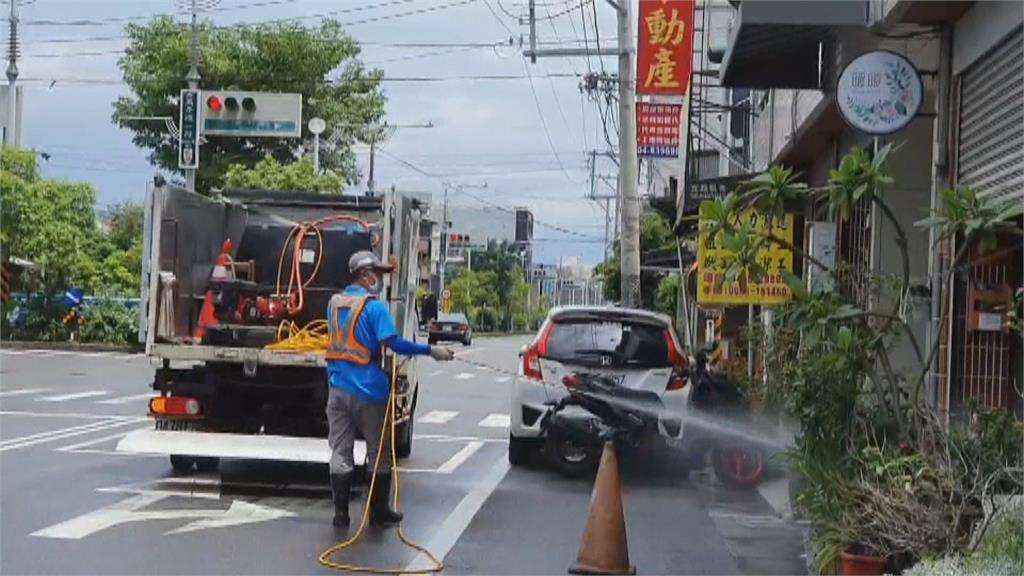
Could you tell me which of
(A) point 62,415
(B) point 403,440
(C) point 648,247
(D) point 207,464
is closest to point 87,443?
(D) point 207,464

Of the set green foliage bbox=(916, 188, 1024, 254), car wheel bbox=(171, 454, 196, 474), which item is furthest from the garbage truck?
green foliage bbox=(916, 188, 1024, 254)

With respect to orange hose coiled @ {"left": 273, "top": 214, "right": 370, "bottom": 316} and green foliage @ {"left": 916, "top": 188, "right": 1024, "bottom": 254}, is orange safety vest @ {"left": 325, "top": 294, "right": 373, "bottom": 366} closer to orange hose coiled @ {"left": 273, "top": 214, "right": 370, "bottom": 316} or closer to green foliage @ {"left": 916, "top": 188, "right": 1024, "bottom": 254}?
orange hose coiled @ {"left": 273, "top": 214, "right": 370, "bottom": 316}

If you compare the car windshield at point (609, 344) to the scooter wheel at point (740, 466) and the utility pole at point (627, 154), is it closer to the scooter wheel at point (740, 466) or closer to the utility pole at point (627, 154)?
the scooter wheel at point (740, 466)

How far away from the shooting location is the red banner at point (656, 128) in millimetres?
29859

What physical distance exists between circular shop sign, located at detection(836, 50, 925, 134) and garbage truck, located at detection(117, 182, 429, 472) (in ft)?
13.3

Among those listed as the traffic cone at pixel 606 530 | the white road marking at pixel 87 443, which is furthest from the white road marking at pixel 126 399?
the traffic cone at pixel 606 530

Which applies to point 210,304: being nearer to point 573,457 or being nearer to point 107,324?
point 573,457

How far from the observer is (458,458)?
1554 cm

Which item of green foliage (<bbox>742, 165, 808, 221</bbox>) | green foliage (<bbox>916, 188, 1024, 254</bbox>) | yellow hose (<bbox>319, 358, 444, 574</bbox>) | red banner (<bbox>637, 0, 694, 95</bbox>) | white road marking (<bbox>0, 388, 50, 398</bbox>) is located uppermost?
red banner (<bbox>637, 0, 694, 95</bbox>)

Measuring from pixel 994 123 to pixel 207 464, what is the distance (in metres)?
7.62

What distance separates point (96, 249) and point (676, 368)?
30687 millimetres

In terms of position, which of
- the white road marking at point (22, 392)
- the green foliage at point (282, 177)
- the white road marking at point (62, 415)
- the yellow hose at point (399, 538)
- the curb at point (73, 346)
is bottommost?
the curb at point (73, 346)

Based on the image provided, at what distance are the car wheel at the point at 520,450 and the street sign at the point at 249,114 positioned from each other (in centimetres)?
2029

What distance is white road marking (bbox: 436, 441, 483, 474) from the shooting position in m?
14.4
